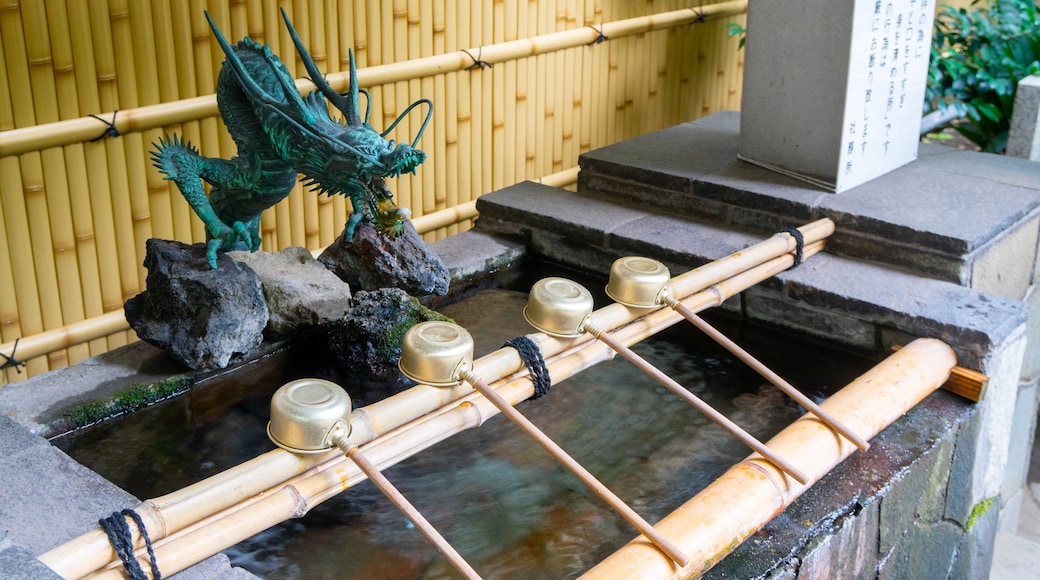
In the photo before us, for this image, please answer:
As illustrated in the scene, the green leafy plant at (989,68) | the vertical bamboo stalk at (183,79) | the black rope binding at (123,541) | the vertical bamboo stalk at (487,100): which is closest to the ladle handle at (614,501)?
the black rope binding at (123,541)

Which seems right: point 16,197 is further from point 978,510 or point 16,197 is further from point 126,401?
point 978,510

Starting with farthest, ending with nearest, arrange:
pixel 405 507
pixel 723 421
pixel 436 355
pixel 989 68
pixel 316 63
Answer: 1. pixel 989 68
2. pixel 316 63
3. pixel 723 421
4. pixel 436 355
5. pixel 405 507

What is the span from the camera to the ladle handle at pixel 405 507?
1.88 metres

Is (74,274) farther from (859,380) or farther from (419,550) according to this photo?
(859,380)

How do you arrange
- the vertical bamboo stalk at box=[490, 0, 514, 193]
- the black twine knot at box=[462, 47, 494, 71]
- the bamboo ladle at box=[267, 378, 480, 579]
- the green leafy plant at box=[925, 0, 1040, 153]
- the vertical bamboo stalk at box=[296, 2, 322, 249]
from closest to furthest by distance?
the bamboo ladle at box=[267, 378, 480, 579] < the vertical bamboo stalk at box=[296, 2, 322, 249] < the black twine knot at box=[462, 47, 494, 71] < the vertical bamboo stalk at box=[490, 0, 514, 193] < the green leafy plant at box=[925, 0, 1040, 153]

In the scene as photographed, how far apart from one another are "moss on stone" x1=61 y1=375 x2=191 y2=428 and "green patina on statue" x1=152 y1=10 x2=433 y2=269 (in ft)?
1.29

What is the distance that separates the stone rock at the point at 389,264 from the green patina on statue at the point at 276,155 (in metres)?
0.45

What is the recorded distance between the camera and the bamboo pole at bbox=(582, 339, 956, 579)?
7.13 ft

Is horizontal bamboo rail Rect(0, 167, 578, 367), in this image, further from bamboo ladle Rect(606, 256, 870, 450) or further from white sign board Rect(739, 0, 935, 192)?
white sign board Rect(739, 0, 935, 192)

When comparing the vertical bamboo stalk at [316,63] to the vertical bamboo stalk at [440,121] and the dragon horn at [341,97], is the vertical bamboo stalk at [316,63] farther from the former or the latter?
the dragon horn at [341,97]

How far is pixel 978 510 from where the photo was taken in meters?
3.46

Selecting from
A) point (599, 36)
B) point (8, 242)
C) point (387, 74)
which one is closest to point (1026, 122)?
point (599, 36)

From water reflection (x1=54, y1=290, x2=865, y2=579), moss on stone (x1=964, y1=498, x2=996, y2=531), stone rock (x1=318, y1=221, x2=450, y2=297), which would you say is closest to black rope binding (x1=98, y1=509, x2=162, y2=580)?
water reflection (x1=54, y1=290, x2=865, y2=579)

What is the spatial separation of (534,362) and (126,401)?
4.08 ft
